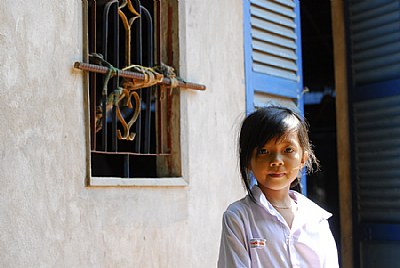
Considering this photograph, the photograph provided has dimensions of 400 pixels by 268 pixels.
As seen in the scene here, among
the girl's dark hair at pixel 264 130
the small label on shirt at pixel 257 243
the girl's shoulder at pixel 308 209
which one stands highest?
the girl's dark hair at pixel 264 130

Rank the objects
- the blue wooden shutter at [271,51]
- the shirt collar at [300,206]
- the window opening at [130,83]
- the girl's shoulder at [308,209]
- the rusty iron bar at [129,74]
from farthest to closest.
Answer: the blue wooden shutter at [271,51] → the window opening at [130,83] → the rusty iron bar at [129,74] → the girl's shoulder at [308,209] → the shirt collar at [300,206]

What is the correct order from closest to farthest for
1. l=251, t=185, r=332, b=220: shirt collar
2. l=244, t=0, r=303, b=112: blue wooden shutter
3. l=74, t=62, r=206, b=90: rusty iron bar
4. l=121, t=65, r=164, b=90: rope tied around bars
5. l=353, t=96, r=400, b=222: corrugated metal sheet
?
l=251, t=185, r=332, b=220: shirt collar, l=74, t=62, r=206, b=90: rusty iron bar, l=121, t=65, r=164, b=90: rope tied around bars, l=244, t=0, r=303, b=112: blue wooden shutter, l=353, t=96, r=400, b=222: corrugated metal sheet

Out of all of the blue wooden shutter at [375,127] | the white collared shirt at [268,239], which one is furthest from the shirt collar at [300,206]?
the blue wooden shutter at [375,127]

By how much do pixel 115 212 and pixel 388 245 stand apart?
2.28 metres

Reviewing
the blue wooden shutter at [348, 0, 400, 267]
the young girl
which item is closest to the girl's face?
the young girl

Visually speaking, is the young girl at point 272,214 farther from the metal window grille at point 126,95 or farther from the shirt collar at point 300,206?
the metal window grille at point 126,95

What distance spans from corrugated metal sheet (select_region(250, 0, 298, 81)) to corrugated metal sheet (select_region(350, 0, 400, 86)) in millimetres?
741

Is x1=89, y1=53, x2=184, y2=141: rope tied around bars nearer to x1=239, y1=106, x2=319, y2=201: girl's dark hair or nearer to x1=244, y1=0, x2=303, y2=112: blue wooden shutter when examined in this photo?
x1=244, y1=0, x2=303, y2=112: blue wooden shutter

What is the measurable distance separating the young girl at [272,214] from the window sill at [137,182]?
0.79 m

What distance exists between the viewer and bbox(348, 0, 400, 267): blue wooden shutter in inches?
169

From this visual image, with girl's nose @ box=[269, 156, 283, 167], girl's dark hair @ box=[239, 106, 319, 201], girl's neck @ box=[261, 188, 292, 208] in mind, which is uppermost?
girl's dark hair @ box=[239, 106, 319, 201]

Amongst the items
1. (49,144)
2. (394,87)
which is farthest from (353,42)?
(49,144)

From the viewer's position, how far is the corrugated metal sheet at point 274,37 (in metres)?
3.72

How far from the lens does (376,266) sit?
14.5 feet
